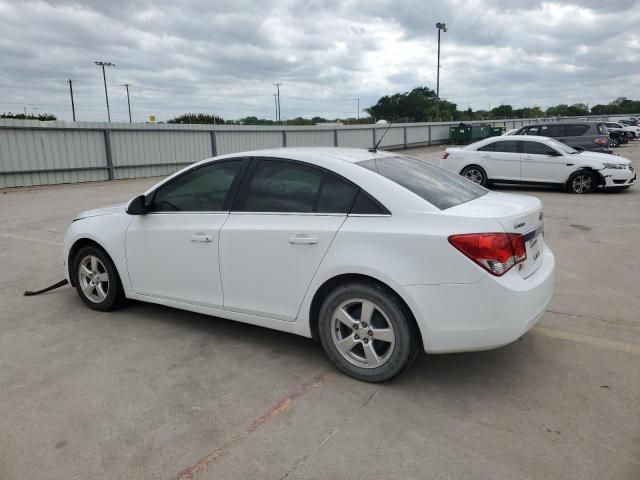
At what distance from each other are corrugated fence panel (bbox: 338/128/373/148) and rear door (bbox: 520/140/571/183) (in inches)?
703

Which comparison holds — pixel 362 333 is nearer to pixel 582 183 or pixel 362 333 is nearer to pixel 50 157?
pixel 582 183

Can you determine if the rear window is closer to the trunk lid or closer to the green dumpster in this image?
the trunk lid

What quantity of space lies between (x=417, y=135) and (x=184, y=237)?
35880 mm

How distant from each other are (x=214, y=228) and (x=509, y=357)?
2.37 metres

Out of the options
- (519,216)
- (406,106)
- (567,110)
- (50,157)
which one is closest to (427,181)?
(519,216)

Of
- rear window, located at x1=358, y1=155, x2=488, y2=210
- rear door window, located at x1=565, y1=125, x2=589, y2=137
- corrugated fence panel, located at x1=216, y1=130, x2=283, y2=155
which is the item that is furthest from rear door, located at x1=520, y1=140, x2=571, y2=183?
corrugated fence panel, located at x1=216, y1=130, x2=283, y2=155

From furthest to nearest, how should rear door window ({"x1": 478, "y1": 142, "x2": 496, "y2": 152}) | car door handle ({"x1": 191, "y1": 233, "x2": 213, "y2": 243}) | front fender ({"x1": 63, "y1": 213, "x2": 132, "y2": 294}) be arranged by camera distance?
rear door window ({"x1": 478, "y1": 142, "x2": 496, "y2": 152})
front fender ({"x1": 63, "y1": 213, "x2": 132, "y2": 294})
car door handle ({"x1": 191, "y1": 233, "x2": 213, "y2": 243})

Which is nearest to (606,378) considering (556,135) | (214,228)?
(214,228)

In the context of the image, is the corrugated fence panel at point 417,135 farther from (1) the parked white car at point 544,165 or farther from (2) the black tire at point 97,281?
(2) the black tire at point 97,281

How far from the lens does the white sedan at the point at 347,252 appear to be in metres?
3.07

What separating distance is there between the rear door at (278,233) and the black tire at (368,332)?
0.27m

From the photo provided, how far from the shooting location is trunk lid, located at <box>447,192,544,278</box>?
320 cm

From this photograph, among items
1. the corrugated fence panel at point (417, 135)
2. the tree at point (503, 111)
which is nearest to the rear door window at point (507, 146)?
the corrugated fence panel at point (417, 135)

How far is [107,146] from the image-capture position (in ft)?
61.0
